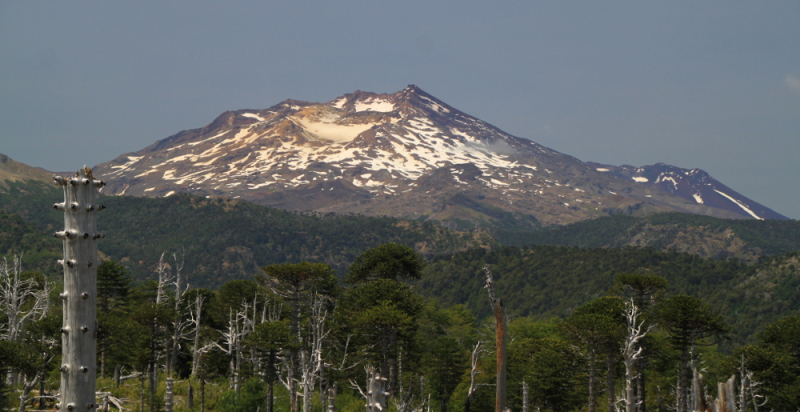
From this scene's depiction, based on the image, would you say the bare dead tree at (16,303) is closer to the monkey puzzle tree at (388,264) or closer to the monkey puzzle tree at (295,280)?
the monkey puzzle tree at (295,280)

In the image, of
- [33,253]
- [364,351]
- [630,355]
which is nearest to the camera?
[630,355]

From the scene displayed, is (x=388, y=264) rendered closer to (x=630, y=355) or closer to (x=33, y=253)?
(x=630, y=355)

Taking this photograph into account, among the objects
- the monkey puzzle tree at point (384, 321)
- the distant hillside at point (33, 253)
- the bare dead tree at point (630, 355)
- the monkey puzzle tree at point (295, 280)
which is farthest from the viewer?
the distant hillside at point (33, 253)

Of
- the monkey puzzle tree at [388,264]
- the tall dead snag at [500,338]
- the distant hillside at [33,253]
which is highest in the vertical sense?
the distant hillside at [33,253]

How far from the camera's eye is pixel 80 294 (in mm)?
7840

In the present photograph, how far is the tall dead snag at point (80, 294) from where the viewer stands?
7668 mm

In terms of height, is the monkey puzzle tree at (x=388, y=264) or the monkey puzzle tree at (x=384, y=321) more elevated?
the monkey puzzle tree at (x=388, y=264)

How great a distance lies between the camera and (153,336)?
49.1 m

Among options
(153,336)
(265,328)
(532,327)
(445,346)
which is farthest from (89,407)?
(532,327)

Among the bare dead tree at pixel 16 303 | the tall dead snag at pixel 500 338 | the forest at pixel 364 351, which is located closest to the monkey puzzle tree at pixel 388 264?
the forest at pixel 364 351

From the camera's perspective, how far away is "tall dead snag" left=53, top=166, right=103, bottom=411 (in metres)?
7.67

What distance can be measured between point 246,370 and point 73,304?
45477mm

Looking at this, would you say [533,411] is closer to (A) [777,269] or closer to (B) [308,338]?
(B) [308,338]

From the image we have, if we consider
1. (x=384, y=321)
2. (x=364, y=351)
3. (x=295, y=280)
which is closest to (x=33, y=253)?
(x=295, y=280)
